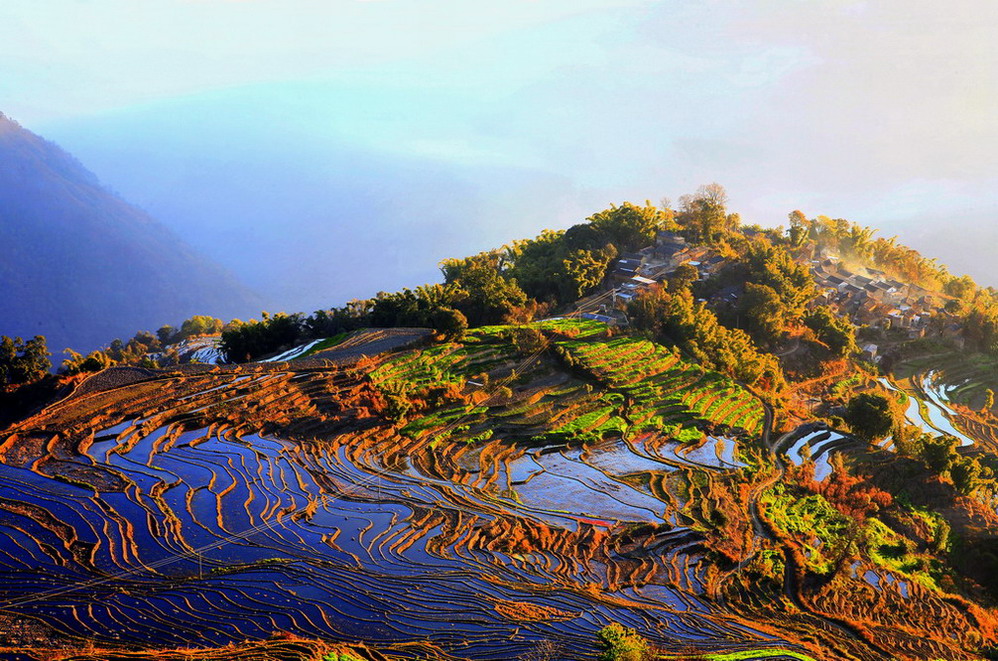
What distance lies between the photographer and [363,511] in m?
16.2

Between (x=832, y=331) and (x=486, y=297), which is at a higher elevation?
(x=486, y=297)

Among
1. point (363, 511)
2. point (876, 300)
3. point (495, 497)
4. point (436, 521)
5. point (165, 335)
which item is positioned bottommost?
point (876, 300)

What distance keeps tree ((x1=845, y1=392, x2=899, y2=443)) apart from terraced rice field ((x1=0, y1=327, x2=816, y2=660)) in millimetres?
4275

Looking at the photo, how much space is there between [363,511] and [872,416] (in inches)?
747

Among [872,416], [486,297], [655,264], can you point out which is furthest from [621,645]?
[655,264]

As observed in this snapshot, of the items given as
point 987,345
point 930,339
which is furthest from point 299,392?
point 987,345

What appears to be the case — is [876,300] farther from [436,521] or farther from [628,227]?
[436,521]

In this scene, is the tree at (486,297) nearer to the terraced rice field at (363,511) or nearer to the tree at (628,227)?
the terraced rice field at (363,511)

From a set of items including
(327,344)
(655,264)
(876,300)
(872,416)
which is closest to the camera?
(872,416)

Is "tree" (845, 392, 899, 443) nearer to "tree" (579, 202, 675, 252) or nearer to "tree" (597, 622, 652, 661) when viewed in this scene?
"tree" (597, 622, 652, 661)

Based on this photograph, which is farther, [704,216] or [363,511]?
[704,216]

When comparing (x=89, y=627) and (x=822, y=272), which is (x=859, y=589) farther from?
(x=822, y=272)

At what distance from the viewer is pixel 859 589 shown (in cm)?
1587

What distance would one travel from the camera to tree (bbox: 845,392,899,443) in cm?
2398
